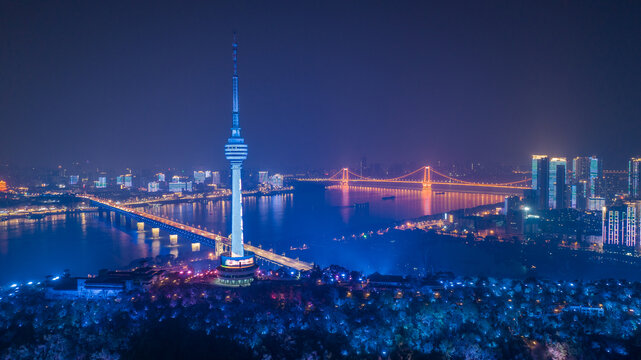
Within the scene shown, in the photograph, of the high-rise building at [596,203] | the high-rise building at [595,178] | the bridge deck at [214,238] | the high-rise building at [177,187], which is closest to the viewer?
the bridge deck at [214,238]

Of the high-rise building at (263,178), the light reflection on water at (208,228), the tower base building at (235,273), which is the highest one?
the high-rise building at (263,178)

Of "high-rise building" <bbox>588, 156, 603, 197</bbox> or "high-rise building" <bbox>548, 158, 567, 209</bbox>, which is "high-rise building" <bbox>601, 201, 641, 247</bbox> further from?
"high-rise building" <bbox>588, 156, 603, 197</bbox>

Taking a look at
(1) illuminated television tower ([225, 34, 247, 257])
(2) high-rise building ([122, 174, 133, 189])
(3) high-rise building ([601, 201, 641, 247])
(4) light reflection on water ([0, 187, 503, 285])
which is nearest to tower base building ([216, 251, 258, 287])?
(1) illuminated television tower ([225, 34, 247, 257])

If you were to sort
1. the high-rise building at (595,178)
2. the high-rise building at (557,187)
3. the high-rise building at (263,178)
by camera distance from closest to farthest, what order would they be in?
1. the high-rise building at (557,187)
2. the high-rise building at (595,178)
3. the high-rise building at (263,178)

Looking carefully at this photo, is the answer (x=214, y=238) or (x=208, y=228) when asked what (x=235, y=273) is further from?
(x=208, y=228)

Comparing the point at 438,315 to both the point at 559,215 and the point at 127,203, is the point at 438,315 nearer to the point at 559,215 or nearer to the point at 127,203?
the point at 559,215

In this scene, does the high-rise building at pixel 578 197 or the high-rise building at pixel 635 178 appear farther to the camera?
the high-rise building at pixel 578 197

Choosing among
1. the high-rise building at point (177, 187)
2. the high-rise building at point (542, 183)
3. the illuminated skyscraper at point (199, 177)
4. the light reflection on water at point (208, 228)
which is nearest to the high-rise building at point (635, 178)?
the high-rise building at point (542, 183)

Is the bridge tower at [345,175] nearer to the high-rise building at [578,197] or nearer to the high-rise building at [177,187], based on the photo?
the high-rise building at [177,187]
